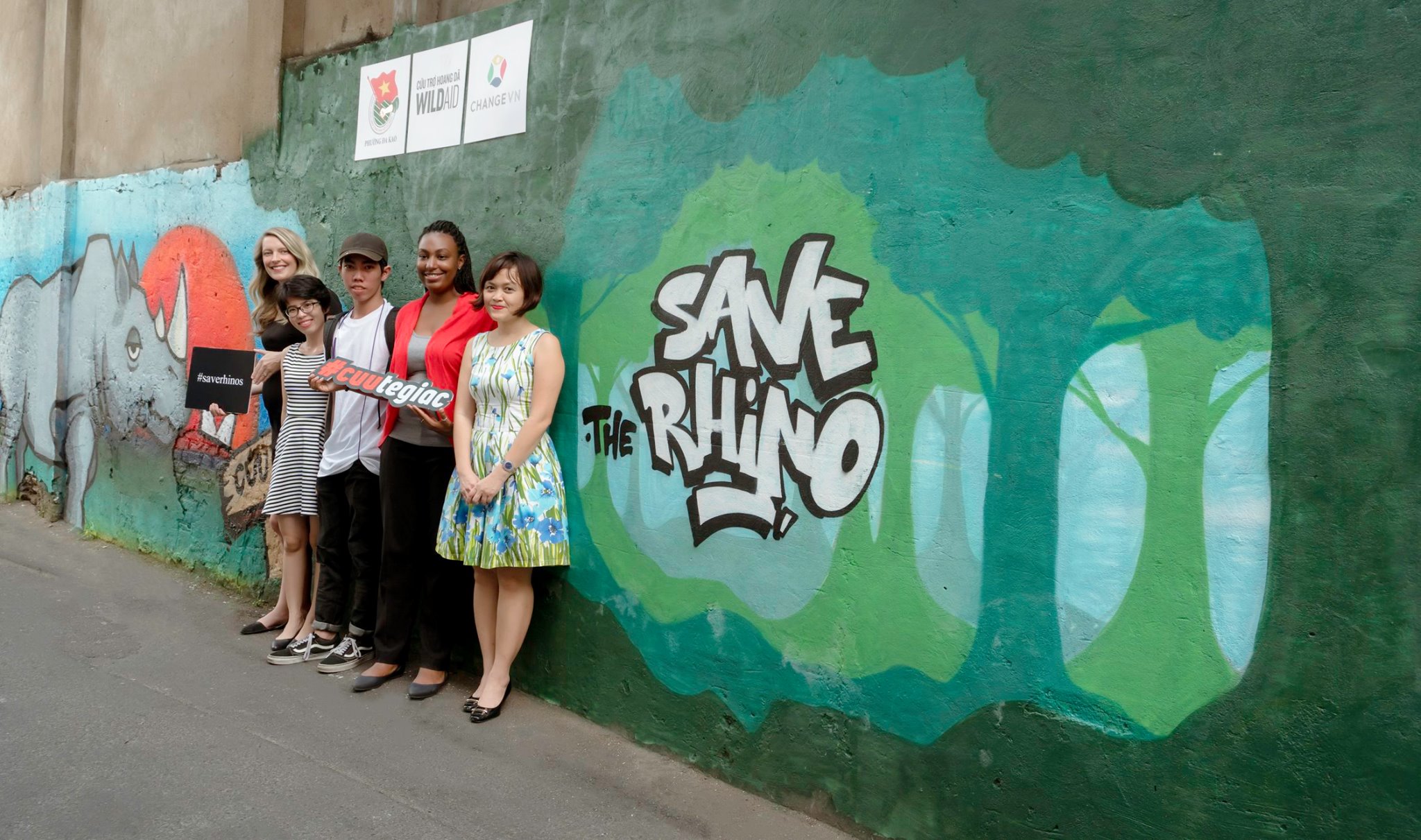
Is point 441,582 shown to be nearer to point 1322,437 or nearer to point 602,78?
point 602,78

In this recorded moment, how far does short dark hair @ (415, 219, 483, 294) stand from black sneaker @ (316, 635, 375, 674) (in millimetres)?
1816

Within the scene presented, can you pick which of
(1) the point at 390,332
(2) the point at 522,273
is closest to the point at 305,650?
(1) the point at 390,332

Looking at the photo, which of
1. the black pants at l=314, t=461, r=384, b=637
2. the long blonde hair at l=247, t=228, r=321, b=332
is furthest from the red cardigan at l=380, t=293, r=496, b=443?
the long blonde hair at l=247, t=228, r=321, b=332

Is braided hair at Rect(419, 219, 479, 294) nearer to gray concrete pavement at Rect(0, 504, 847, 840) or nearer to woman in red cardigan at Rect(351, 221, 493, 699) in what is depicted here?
woman in red cardigan at Rect(351, 221, 493, 699)

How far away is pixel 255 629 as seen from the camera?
5715 millimetres

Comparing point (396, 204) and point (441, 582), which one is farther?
point (396, 204)

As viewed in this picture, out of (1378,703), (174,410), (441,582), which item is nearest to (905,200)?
(1378,703)

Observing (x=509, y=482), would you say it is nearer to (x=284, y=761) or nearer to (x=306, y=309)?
(x=284, y=761)

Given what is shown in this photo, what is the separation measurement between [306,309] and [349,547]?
3.91 feet

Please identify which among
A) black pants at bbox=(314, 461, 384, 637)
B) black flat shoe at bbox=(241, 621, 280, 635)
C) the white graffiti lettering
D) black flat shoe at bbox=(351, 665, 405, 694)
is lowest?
black flat shoe at bbox=(241, 621, 280, 635)

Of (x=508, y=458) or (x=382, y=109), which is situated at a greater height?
(x=382, y=109)

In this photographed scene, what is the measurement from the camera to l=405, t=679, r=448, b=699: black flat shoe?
4.81 meters

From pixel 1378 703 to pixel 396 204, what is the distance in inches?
189

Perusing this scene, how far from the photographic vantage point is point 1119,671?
10.1 feet
